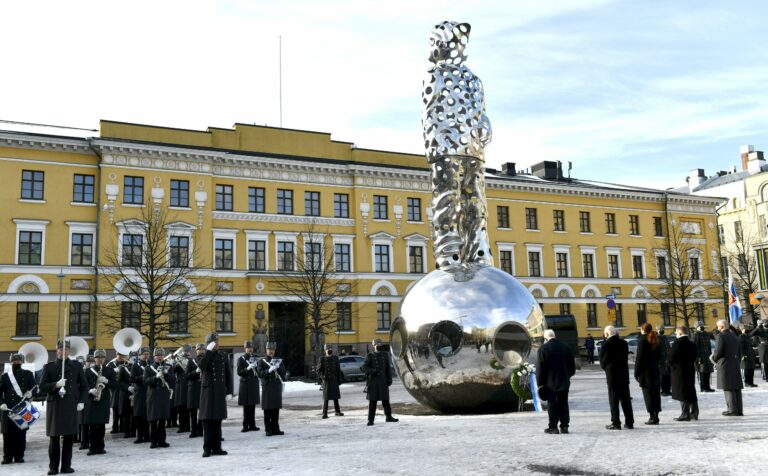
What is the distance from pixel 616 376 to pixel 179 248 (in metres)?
32.5

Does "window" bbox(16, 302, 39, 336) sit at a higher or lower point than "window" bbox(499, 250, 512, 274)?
lower

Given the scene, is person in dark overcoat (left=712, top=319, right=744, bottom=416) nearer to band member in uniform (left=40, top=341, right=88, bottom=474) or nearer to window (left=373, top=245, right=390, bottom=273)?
band member in uniform (left=40, top=341, right=88, bottom=474)

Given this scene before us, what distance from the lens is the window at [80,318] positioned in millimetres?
37562

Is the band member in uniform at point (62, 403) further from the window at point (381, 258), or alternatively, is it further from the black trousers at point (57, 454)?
the window at point (381, 258)

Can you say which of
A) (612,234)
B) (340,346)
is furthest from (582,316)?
(340,346)

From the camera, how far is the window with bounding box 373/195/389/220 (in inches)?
1832

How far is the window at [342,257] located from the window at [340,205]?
6.39ft

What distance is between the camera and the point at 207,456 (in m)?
10.7

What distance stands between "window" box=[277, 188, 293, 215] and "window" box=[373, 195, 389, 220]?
564cm

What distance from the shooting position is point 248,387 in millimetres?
14430

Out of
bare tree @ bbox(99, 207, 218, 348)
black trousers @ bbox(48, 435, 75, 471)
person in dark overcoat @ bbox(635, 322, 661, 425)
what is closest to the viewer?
black trousers @ bbox(48, 435, 75, 471)

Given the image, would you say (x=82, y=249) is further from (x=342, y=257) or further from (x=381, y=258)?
(x=381, y=258)

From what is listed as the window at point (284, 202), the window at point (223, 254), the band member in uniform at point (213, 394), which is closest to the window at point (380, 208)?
the window at point (284, 202)

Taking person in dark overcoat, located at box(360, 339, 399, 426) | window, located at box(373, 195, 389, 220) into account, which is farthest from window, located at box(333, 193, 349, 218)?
person in dark overcoat, located at box(360, 339, 399, 426)
